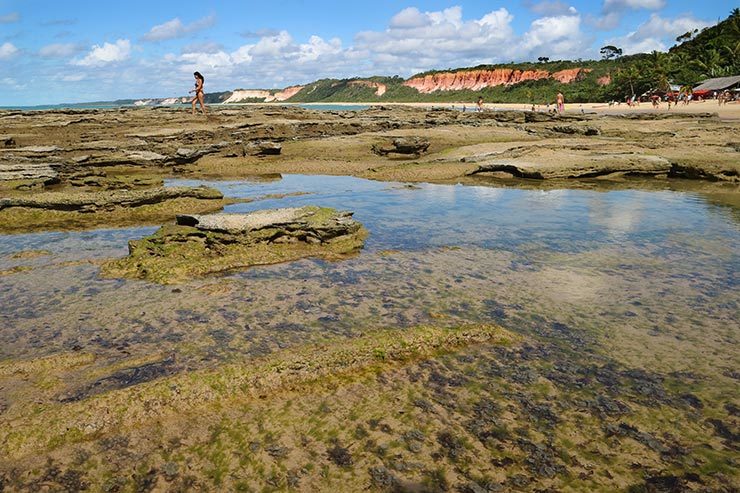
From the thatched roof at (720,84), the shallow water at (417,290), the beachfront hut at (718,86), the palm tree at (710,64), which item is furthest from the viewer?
the palm tree at (710,64)

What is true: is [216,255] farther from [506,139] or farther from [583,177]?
[506,139]

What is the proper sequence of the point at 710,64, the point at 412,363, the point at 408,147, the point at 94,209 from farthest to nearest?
the point at 710,64, the point at 408,147, the point at 94,209, the point at 412,363

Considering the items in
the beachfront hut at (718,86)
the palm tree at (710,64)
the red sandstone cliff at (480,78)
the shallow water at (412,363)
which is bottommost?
the shallow water at (412,363)

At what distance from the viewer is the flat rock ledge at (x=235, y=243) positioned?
227 inches

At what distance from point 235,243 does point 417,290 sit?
265 cm

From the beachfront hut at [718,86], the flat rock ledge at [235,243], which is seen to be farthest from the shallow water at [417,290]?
the beachfront hut at [718,86]

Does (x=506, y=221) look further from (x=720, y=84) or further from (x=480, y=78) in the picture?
(x=480, y=78)

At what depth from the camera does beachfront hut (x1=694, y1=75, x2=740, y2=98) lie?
182 ft

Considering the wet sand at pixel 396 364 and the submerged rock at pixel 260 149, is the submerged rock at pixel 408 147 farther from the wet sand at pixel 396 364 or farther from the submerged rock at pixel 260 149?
the wet sand at pixel 396 364

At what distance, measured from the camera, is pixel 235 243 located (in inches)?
255

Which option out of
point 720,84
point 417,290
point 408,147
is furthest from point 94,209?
point 720,84

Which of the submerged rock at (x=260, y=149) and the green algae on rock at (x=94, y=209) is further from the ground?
the submerged rock at (x=260, y=149)

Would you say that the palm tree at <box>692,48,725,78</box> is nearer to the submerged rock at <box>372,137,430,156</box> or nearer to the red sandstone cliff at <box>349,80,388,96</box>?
the submerged rock at <box>372,137,430,156</box>

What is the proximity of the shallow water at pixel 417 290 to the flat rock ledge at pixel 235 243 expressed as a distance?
0.97ft
